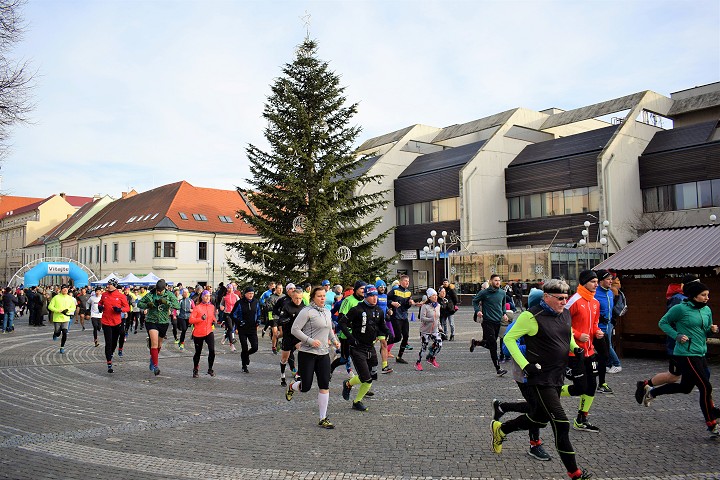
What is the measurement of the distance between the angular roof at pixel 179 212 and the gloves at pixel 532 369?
55.6 metres

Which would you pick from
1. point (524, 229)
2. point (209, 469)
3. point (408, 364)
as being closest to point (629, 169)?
point (524, 229)

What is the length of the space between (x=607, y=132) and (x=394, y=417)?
43125 millimetres

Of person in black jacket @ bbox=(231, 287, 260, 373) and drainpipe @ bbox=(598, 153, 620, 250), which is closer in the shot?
person in black jacket @ bbox=(231, 287, 260, 373)

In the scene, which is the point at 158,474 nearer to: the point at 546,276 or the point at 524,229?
the point at 546,276

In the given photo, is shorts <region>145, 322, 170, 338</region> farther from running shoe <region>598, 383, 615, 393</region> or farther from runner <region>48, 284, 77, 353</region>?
running shoe <region>598, 383, 615, 393</region>

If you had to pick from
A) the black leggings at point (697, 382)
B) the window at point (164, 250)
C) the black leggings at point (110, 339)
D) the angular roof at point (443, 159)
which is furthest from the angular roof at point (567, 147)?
the black leggings at point (697, 382)

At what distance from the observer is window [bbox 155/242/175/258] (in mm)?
57688

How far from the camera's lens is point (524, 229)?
4984 cm

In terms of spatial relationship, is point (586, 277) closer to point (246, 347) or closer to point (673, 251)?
point (246, 347)

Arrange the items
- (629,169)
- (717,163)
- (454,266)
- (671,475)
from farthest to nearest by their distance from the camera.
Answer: (454,266) → (629,169) → (717,163) → (671,475)

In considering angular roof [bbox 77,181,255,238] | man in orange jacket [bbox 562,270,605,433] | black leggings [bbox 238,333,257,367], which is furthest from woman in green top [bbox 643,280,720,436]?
angular roof [bbox 77,181,255,238]

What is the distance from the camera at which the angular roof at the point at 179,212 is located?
2349 inches

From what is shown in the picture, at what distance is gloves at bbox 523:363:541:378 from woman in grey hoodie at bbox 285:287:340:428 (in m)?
3.07

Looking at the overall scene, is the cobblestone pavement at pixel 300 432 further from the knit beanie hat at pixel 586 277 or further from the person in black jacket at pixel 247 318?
the knit beanie hat at pixel 586 277
